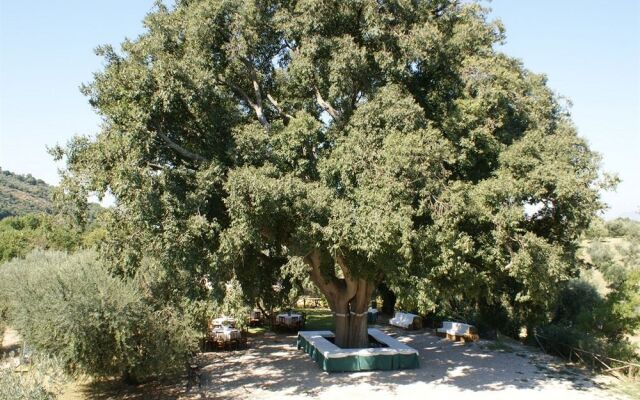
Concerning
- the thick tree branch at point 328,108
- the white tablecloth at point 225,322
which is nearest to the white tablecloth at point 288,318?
the white tablecloth at point 225,322

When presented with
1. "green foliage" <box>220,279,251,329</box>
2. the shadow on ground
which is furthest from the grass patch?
"green foliage" <box>220,279,251,329</box>

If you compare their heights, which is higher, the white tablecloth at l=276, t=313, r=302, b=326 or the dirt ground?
the white tablecloth at l=276, t=313, r=302, b=326

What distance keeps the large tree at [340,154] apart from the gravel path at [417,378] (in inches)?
135

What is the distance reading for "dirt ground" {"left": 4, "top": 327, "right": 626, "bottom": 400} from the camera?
16.4 meters

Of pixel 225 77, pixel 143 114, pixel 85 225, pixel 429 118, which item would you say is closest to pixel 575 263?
pixel 429 118

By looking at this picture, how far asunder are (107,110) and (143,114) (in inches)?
60.3

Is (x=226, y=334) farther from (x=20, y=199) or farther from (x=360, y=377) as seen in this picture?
(x=20, y=199)

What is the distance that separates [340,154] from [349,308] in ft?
28.8

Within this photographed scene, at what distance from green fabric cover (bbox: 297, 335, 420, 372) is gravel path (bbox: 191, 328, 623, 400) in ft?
1.04

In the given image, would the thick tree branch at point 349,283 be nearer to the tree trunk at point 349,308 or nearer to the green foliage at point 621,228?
the tree trunk at point 349,308

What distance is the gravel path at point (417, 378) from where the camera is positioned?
1636 centimetres

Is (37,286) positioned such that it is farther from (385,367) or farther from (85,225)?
(385,367)

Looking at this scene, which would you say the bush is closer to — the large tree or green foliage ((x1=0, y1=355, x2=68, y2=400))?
the large tree

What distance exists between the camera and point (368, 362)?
62.8 ft
